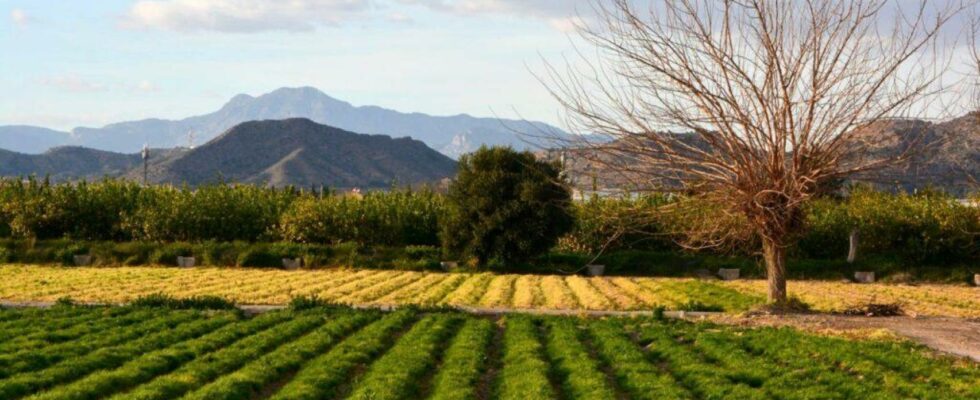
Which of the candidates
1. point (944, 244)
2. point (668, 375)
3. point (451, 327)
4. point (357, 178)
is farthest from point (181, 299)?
point (357, 178)

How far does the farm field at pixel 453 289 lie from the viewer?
22.8m

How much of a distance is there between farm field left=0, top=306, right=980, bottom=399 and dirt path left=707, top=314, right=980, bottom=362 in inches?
39.1

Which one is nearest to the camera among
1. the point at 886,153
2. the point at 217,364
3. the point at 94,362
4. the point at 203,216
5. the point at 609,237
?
the point at 94,362

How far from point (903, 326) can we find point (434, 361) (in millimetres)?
9560

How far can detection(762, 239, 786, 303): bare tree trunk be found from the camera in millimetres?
20672

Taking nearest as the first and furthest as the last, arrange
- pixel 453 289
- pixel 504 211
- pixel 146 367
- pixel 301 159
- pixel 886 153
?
pixel 146 367
pixel 886 153
pixel 453 289
pixel 504 211
pixel 301 159

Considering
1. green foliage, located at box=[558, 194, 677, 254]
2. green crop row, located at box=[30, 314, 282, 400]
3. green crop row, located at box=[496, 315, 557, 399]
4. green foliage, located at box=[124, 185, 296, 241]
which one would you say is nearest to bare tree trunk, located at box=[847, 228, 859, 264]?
green foliage, located at box=[558, 194, 677, 254]

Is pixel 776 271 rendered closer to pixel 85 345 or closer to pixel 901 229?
pixel 85 345

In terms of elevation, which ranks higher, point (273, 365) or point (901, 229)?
point (901, 229)

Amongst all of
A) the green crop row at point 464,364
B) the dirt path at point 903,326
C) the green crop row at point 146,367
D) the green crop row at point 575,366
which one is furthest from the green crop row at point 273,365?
the dirt path at point 903,326

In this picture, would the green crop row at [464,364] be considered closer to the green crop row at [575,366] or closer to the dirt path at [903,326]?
the green crop row at [575,366]

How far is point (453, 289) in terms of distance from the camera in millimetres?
26375

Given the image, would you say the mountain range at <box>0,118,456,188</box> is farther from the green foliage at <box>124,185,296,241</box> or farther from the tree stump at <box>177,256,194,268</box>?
the tree stump at <box>177,256,194,268</box>

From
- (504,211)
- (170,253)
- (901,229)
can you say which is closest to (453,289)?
(504,211)
